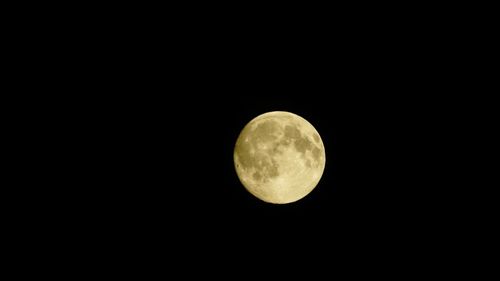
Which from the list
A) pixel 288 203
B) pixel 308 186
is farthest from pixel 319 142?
→ pixel 288 203

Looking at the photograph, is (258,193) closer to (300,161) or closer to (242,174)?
(242,174)

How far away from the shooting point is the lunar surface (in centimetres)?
373

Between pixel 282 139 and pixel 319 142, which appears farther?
pixel 319 142

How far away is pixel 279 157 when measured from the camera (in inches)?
146

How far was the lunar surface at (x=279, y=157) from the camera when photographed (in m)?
3.73

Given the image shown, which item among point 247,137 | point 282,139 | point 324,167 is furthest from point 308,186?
point 247,137

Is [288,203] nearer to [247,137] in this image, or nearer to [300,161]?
[300,161]

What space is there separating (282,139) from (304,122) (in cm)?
53

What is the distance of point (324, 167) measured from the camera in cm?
421

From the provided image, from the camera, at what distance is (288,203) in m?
4.22

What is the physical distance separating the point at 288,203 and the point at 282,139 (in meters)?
0.99

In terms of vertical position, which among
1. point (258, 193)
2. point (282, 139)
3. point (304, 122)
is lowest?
point (258, 193)

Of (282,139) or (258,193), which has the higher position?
(282,139)

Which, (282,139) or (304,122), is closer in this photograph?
(282,139)
